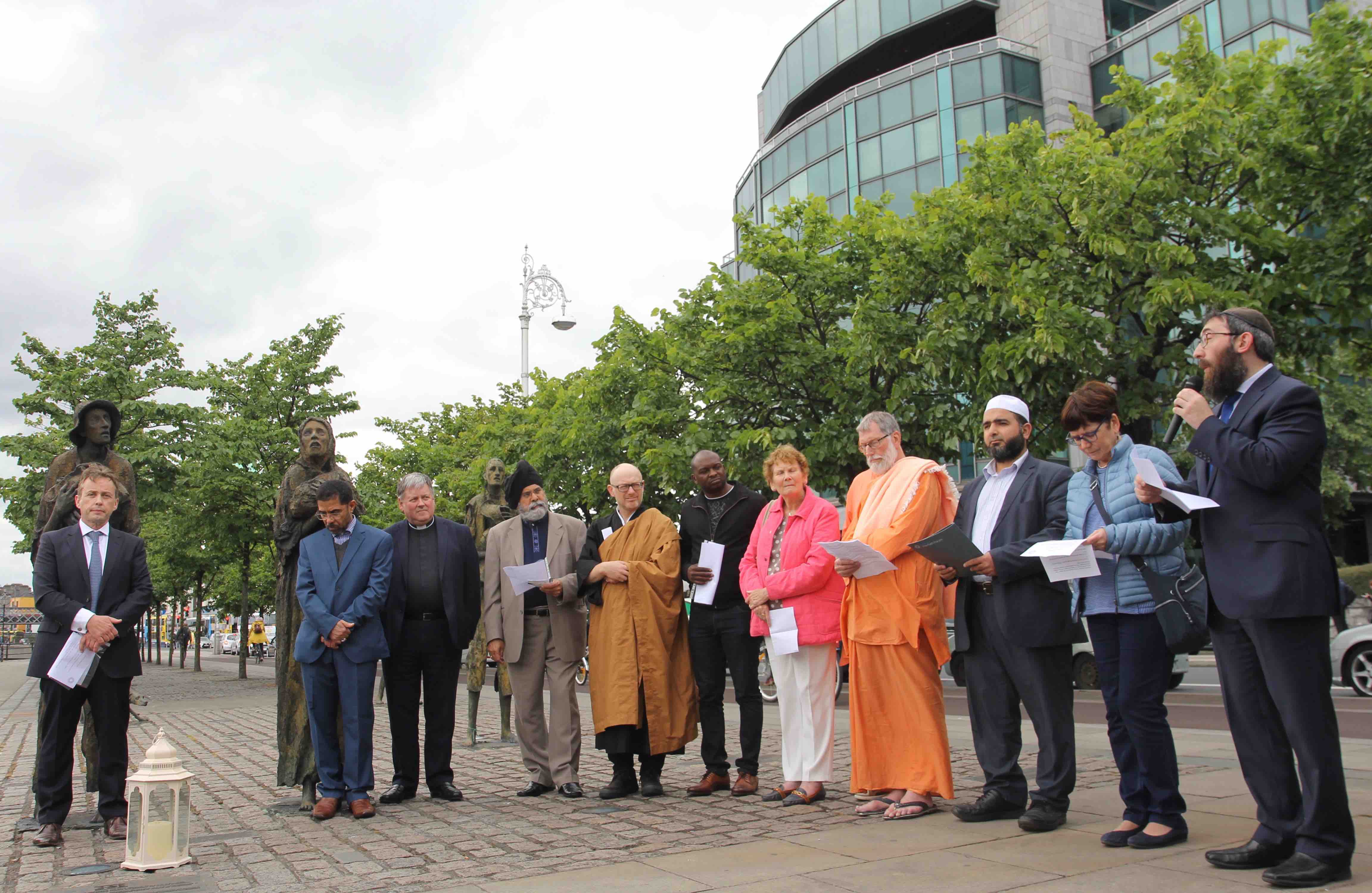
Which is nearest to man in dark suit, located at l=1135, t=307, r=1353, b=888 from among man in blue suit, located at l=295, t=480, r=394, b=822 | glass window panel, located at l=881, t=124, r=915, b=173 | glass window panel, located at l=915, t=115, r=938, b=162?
man in blue suit, located at l=295, t=480, r=394, b=822

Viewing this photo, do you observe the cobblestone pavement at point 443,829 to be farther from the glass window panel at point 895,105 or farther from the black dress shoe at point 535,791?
the glass window panel at point 895,105

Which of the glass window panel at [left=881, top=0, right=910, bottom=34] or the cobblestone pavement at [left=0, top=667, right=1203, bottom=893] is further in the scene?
the glass window panel at [left=881, top=0, right=910, bottom=34]

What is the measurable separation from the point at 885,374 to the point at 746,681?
11.8 m

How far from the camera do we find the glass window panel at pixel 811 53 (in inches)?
1705

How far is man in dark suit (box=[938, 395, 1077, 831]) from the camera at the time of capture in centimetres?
525

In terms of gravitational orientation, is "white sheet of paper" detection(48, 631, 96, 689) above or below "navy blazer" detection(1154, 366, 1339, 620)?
below

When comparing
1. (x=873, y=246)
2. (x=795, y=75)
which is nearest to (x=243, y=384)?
(x=873, y=246)

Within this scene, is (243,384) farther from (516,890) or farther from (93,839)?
(516,890)

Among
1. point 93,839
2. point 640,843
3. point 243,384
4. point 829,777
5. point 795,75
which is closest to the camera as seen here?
point 640,843

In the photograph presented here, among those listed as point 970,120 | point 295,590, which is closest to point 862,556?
point 295,590

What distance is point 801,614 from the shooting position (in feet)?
20.5

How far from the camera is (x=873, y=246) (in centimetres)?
1972

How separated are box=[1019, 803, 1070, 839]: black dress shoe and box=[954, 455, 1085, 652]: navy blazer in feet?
2.53

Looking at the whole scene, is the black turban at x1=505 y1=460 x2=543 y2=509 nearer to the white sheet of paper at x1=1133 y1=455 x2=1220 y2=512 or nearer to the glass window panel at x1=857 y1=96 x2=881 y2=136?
the white sheet of paper at x1=1133 y1=455 x2=1220 y2=512
